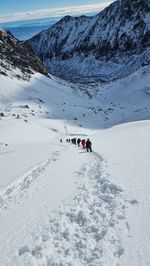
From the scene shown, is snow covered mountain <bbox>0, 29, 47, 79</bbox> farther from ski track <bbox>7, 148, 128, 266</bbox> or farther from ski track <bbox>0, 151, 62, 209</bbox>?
ski track <bbox>7, 148, 128, 266</bbox>

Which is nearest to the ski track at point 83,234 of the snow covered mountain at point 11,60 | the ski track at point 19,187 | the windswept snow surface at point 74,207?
the windswept snow surface at point 74,207

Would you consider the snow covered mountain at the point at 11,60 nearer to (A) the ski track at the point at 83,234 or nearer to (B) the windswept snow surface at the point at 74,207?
(B) the windswept snow surface at the point at 74,207

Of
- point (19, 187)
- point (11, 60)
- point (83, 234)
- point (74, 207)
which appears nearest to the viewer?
point (83, 234)

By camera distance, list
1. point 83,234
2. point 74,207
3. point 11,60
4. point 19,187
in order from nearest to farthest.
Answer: point 83,234 → point 74,207 → point 19,187 → point 11,60

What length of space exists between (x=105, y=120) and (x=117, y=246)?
5071 centimetres

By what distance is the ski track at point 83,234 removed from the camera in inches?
367

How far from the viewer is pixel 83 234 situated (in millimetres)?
10656

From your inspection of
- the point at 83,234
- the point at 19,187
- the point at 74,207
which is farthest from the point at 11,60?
the point at 83,234

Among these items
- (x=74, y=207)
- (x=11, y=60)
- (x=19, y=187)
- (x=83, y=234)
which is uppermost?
(x=11, y=60)

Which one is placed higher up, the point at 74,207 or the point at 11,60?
the point at 11,60

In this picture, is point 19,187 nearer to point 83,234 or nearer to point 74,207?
point 74,207

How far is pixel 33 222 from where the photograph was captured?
454 inches

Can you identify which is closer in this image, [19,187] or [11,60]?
[19,187]

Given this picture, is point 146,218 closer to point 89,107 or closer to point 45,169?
point 45,169
